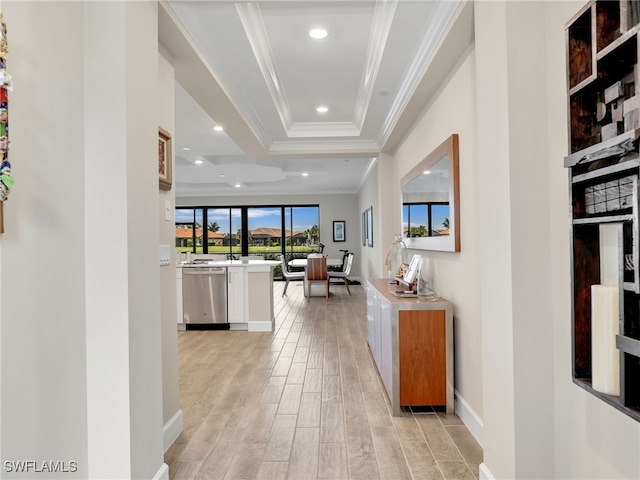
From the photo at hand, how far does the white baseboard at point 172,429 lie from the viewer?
214 centimetres

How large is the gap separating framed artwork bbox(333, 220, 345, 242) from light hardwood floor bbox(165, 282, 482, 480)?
23.3 ft

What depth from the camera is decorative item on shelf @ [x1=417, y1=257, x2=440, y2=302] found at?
9.15 ft

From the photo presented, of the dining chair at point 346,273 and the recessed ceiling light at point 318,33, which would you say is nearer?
the recessed ceiling light at point 318,33

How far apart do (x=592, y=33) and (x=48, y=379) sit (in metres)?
2.19

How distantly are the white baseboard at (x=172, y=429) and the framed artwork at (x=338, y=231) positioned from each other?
9056 mm

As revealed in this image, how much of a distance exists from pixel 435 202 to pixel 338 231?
821 centimetres

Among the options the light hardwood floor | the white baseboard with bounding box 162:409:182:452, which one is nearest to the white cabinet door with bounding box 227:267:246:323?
the light hardwood floor

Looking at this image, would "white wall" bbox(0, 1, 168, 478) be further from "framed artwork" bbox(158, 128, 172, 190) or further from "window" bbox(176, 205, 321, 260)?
"window" bbox(176, 205, 321, 260)

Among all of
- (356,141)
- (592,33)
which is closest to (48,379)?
(592,33)

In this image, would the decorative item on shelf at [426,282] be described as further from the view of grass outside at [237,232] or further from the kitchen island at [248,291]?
the view of grass outside at [237,232]

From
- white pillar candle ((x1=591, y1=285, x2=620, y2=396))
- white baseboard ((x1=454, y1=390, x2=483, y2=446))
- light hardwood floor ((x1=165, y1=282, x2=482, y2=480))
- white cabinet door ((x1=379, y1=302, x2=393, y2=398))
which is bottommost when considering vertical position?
light hardwood floor ((x1=165, y1=282, x2=482, y2=480))

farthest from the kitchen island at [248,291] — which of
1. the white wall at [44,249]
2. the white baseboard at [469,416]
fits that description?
the white wall at [44,249]

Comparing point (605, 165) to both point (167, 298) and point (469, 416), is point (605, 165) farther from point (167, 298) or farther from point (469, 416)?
point (167, 298)

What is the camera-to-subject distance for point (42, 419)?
1336mm
